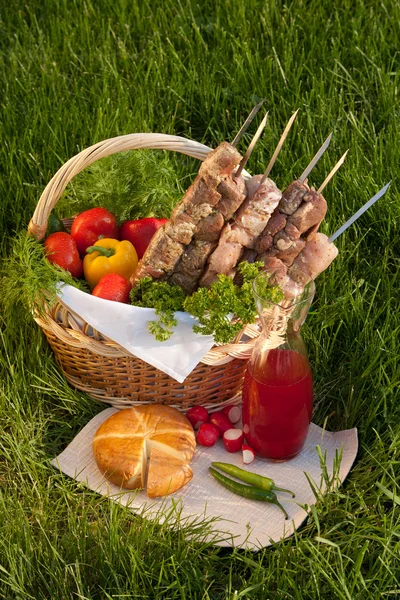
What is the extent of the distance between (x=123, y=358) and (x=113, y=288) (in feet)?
0.88

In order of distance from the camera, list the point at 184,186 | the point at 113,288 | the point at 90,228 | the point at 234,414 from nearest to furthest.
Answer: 1. the point at 113,288
2. the point at 234,414
3. the point at 90,228
4. the point at 184,186

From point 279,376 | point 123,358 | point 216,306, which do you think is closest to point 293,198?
point 216,306

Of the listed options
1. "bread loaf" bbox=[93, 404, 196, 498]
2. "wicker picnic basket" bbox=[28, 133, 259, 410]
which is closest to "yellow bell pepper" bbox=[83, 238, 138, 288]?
"wicker picnic basket" bbox=[28, 133, 259, 410]

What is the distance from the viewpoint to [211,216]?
124 inches

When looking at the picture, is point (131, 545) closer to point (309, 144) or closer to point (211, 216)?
point (211, 216)

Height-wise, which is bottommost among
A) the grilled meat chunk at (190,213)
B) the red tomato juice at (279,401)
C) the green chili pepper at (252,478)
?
the green chili pepper at (252,478)

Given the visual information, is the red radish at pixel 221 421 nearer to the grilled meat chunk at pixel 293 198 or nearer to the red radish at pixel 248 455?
the red radish at pixel 248 455

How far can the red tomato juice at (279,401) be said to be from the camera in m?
3.01

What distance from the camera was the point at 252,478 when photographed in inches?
119

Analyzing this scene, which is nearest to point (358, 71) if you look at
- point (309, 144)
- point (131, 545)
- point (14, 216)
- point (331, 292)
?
point (309, 144)

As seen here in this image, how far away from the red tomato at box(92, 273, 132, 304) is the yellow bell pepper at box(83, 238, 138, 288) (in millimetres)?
116

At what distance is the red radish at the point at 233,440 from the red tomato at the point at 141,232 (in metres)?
0.88

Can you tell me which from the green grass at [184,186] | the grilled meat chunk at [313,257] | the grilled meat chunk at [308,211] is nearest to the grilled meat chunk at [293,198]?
the grilled meat chunk at [308,211]

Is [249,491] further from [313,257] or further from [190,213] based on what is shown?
[190,213]
